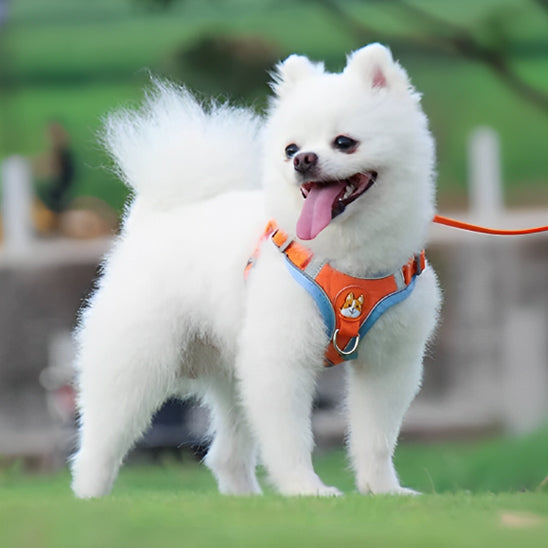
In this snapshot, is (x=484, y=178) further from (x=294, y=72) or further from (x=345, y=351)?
(x=345, y=351)

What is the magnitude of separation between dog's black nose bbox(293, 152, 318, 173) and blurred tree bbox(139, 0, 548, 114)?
4.39 meters

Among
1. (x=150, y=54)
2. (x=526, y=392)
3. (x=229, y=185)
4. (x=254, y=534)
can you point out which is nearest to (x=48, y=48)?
(x=150, y=54)

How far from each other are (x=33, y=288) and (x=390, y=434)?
725 centimetres

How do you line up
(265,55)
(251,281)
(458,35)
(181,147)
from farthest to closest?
(265,55), (458,35), (181,147), (251,281)

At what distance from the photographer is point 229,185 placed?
4.90 m

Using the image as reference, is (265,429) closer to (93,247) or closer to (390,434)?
(390,434)

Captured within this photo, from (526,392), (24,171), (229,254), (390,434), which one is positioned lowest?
(526,392)

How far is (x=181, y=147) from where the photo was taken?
491cm

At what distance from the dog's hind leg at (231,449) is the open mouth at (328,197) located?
1.21 metres

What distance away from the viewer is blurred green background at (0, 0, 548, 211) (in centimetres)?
1257

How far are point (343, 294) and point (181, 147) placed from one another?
1.20 m

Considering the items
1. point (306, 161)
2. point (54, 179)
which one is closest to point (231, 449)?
point (306, 161)

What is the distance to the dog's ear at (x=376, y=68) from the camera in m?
4.09

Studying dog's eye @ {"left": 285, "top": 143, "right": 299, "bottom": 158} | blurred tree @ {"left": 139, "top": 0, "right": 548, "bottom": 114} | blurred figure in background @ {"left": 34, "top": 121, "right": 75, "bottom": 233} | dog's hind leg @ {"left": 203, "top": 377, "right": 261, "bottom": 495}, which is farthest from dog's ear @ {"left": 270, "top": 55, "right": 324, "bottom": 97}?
blurred figure in background @ {"left": 34, "top": 121, "right": 75, "bottom": 233}
